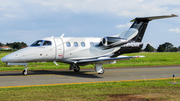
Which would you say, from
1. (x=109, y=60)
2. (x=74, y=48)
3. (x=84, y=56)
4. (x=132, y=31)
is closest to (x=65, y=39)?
(x=74, y=48)

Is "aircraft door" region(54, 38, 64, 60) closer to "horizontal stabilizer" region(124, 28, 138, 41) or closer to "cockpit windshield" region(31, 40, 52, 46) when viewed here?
"cockpit windshield" region(31, 40, 52, 46)

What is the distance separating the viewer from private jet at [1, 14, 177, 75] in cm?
1731

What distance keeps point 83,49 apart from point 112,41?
118 inches

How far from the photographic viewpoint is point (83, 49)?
64.9 ft

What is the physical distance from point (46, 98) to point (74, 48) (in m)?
11.3

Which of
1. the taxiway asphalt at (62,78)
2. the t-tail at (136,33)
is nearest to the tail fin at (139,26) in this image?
the t-tail at (136,33)

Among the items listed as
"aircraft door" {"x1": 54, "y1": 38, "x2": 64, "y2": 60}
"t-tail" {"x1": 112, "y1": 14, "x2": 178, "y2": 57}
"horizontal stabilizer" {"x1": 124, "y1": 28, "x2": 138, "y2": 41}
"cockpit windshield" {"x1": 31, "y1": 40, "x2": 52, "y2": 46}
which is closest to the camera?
"cockpit windshield" {"x1": 31, "y1": 40, "x2": 52, "y2": 46}

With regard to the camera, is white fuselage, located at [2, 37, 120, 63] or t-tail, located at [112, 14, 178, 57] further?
t-tail, located at [112, 14, 178, 57]


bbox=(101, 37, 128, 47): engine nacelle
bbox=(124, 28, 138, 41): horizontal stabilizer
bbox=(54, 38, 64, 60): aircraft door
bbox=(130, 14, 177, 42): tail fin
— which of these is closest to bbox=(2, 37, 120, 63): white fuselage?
bbox=(54, 38, 64, 60): aircraft door

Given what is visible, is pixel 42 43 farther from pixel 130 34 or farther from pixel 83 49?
pixel 130 34

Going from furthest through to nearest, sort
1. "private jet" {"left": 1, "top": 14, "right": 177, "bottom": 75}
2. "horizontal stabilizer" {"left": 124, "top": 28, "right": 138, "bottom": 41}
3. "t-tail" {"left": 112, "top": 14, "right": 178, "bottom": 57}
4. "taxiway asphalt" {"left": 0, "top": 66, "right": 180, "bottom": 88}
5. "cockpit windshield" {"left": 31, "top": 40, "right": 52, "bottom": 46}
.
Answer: "horizontal stabilizer" {"left": 124, "top": 28, "right": 138, "bottom": 41} < "t-tail" {"left": 112, "top": 14, "right": 178, "bottom": 57} < "cockpit windshield" {"left": 31, "top": 40, "right": 52, "bottom": 46} < "private jet" {"left": 1, "top": 14, "right": 177, "bottom": 75} < "taxiway asphalt" {"left": 0, "top": 66, "right": 180, "bottom": 88}

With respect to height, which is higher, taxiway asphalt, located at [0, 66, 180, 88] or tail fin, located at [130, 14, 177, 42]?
tail fin, located at [130, 14, 177, 42]

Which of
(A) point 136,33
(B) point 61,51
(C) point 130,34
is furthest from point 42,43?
(A) point 136,33

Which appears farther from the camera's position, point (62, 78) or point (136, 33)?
point (136, 33)
